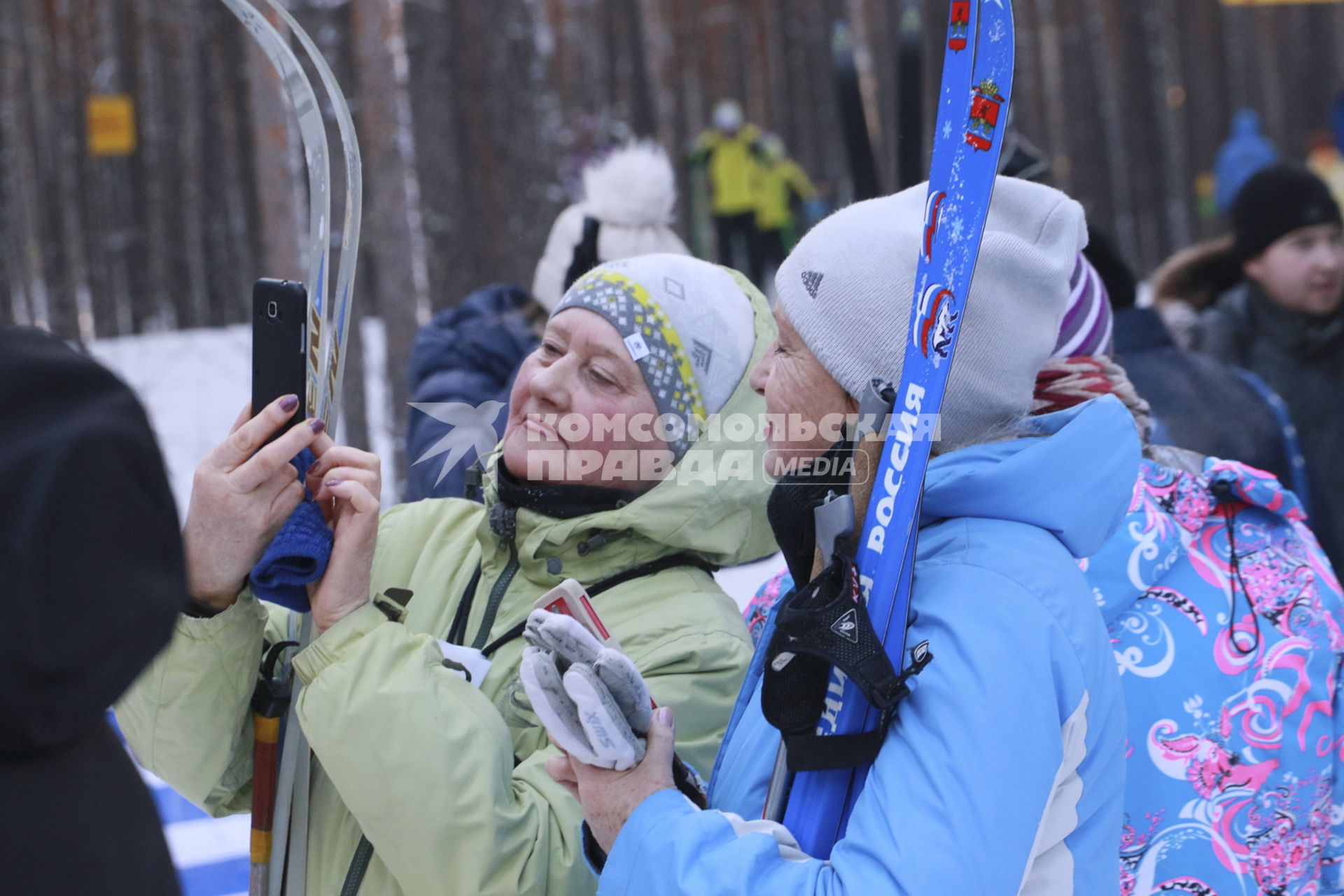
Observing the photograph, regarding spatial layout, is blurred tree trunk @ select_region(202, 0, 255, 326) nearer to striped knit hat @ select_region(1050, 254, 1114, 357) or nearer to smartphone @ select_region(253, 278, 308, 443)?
striped knit hat @ select_region(1050, 254, 1114, 357)

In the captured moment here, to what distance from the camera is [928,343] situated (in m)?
1.21

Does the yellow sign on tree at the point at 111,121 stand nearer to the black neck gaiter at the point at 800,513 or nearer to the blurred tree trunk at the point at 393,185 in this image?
the blurred tree trunk at the point at 393,185

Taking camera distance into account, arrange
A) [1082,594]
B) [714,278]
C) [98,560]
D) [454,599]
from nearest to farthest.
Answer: [98,560], [1082,594], [454,599], [714,278]

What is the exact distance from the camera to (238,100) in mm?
8750

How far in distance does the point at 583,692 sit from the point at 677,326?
0.84 metres

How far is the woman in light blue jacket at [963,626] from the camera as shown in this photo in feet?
3.59

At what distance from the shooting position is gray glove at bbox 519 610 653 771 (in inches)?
48.9

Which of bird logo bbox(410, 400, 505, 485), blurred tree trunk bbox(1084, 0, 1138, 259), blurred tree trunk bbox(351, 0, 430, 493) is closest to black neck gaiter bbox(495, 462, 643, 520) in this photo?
bird logo bbox(410, 400, 505, 485)

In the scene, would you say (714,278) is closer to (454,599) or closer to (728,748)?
(454,599)

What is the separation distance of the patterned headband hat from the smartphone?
54 centimetres

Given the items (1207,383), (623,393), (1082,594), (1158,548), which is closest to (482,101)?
(1207,383)

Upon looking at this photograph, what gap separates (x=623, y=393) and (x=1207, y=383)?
175 centimetres

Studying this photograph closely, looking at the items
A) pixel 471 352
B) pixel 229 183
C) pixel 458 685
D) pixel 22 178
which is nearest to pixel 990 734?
pixel 458 685

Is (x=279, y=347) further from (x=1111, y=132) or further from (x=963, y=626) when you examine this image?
(x=1111, y=132)
